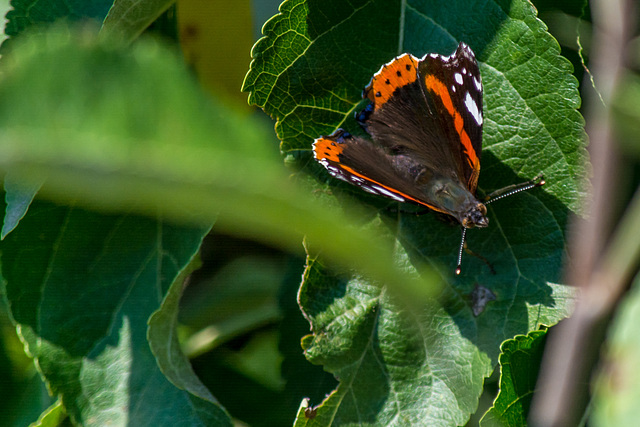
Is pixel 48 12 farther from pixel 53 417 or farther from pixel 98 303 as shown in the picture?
pixel 53 417

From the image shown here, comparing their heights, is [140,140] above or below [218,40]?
above

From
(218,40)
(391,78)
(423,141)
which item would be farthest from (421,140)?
(218,40)

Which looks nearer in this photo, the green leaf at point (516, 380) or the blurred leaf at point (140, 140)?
the blurred leaf at point (140, 140)

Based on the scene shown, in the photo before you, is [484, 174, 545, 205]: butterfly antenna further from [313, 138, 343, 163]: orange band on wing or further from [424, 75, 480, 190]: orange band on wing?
→ [313, 138, 343, 163]: orange band on wing

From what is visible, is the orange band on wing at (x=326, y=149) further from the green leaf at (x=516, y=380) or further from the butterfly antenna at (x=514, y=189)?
the green leaf at (x=516, y=380)

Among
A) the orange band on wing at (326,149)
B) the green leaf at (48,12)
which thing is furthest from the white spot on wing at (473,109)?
the green leaf at (48,12)

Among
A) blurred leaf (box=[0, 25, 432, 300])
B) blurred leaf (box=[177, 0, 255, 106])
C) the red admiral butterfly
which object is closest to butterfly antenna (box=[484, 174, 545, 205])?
the red admiral butterfly

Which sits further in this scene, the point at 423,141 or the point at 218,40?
the point at 423,141

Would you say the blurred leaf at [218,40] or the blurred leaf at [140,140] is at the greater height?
the blurred leaf at [140,140]

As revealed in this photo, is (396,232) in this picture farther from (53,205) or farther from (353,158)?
(53,205)
